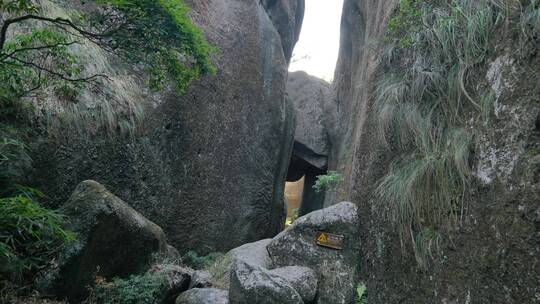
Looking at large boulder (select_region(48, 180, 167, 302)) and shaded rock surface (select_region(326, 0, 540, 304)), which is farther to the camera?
large boulder (select_region(48, 180, 167, 302))

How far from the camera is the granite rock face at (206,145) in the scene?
5.52 m

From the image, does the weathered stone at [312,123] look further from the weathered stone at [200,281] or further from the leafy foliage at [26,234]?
the leafy foliage at [26,234]

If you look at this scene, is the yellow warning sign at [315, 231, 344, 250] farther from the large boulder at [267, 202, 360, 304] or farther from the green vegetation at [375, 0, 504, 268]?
the green vegetation at [375, 0, 504, 268]

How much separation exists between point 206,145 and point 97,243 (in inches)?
139

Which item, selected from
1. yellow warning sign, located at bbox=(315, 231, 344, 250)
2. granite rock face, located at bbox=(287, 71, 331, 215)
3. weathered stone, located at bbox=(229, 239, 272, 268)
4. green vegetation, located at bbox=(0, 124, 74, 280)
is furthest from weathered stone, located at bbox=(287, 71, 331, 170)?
green vegetation, located at bbox=(0, 124, 74, 280)

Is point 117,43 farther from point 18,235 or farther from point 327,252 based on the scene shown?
point 327,252

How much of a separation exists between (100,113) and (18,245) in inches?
85.2

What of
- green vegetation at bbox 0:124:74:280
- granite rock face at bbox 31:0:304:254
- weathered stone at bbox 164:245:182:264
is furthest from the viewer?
→ granite rock face at bbox 31:0:304:254

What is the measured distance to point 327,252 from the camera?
4.82 metres

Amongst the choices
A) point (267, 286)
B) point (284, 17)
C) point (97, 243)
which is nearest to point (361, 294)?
point (267, 286)

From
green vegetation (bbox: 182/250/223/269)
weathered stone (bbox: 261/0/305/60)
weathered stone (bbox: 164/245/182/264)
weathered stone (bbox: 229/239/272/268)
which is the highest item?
weathered stone (bbox: 261/0/305/60)

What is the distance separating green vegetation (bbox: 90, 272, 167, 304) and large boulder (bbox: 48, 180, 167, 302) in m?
0.12

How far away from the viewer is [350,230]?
4.94 metres

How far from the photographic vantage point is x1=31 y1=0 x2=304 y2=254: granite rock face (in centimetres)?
552
